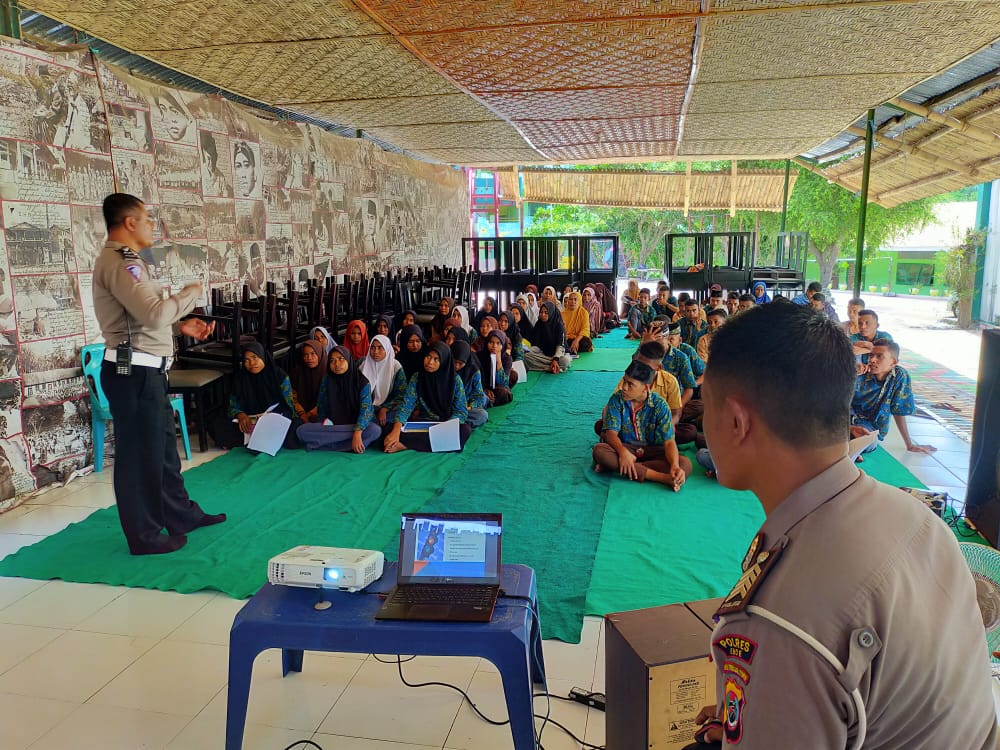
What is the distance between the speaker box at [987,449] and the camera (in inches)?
133

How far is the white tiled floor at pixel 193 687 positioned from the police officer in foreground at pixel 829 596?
1.52m

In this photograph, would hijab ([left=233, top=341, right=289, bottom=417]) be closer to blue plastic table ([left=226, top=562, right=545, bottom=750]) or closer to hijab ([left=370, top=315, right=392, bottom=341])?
hijab ([left=370, top=315, right=392, bottom=341])

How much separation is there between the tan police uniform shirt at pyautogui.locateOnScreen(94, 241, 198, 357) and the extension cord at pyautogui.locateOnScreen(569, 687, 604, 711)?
2.34 metres

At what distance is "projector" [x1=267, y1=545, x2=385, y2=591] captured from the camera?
2.08m

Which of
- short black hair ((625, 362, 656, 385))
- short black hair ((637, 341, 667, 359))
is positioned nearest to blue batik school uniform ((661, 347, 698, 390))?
A: short black hair ((637, 341, 667, 359))

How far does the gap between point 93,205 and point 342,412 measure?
2.17 m

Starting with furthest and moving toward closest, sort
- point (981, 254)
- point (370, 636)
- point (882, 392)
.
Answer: point (981, 254), point (882, 392), point (370, 636)

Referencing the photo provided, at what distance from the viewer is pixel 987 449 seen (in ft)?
11.4

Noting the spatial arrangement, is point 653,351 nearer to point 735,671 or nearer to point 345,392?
point 345,392

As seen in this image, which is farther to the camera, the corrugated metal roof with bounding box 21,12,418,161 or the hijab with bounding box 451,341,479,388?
the hijab with bounding box 451,341,479,388

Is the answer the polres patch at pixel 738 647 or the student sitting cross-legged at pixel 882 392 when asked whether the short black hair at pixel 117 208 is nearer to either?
the polres patch at pixel 738 647

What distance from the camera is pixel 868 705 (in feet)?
2.62

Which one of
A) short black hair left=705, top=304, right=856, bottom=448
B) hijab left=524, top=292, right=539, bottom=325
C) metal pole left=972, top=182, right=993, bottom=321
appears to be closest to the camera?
short black hair left=705, top=304, right=856, bottom=448

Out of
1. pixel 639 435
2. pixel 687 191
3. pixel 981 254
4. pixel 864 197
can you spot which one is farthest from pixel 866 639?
pixel 687 191
